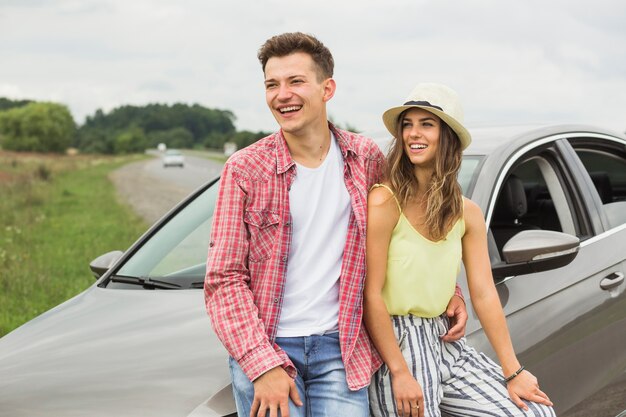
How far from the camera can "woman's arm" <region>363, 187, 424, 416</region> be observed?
98.8 inches

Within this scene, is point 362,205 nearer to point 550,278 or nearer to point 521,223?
point 550,278

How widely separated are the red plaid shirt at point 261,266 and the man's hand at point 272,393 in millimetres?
24

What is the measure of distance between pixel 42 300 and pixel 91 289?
4.53 meters

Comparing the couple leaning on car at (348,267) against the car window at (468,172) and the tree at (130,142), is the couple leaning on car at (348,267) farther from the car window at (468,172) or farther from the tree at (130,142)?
the tree at (130,142)

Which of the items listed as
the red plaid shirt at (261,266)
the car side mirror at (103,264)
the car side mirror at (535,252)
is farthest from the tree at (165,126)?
the red plaid shirt at (261,266)

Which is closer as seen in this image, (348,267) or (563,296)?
(348,267)

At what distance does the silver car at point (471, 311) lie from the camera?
2.63 meters

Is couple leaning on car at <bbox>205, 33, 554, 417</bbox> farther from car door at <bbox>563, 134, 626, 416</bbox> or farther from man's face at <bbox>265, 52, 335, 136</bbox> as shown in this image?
car door at <bbox>563, 134, 626, 416</bbox>

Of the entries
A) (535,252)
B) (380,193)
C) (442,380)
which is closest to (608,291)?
(535,252)

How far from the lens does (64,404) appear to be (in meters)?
2.59

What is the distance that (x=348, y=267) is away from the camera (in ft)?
8.11

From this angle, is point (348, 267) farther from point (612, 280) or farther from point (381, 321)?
point (612, 280)

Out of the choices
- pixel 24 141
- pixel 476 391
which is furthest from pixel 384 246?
pixel 24 141

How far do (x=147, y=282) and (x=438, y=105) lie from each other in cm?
155
